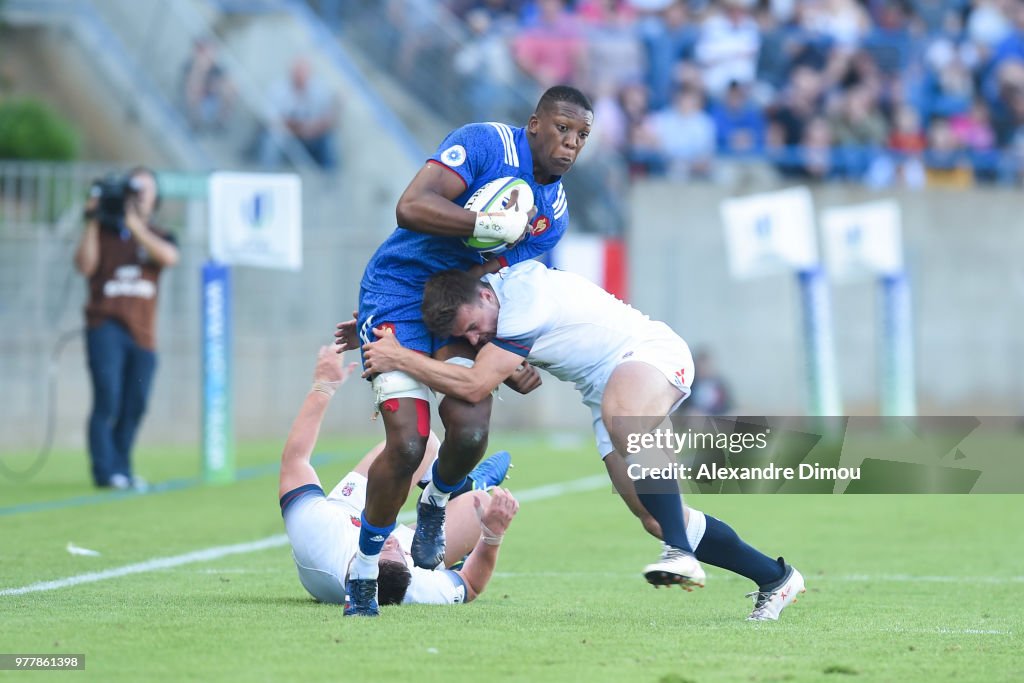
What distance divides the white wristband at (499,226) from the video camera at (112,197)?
24.0 feet

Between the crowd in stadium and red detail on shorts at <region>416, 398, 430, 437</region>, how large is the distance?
1525 cm

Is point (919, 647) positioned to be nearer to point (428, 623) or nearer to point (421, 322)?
point (428, 623)

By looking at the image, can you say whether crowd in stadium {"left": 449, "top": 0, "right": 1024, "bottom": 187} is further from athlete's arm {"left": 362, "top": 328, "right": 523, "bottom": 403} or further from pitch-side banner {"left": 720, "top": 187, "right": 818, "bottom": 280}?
athlete's arm {"left": 362, "top": 328, "right": 523, "bottom": 403}

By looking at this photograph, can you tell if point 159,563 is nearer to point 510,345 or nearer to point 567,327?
point 510,345

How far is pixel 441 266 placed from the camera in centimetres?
704

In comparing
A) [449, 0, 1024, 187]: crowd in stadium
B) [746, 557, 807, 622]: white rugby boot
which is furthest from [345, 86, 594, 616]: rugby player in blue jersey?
[449, 0, 1024, 187]: crowd in stadium

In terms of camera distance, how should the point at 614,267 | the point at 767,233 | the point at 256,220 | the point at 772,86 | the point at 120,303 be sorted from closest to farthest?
the point at 120,303 → the point at 256,220 → the point at 767,233 → the point at 614,267 → the point at 772,86

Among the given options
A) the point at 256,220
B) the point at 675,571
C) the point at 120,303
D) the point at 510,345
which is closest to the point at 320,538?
the point at 510,345

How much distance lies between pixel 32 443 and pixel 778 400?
991 centimetres

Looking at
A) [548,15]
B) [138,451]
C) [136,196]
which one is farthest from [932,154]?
[136,196]

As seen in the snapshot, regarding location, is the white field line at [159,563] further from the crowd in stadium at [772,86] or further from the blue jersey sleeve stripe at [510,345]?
the crowd in stadium at [772,86]

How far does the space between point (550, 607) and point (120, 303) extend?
7249mm

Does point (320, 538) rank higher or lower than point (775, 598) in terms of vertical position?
higher

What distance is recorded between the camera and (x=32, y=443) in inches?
744
